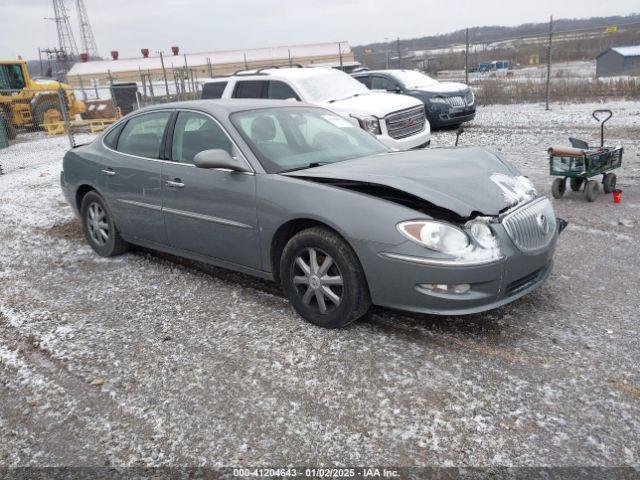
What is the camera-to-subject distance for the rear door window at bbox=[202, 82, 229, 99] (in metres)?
10.7

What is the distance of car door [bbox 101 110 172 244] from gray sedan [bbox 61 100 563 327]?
0.02 meters

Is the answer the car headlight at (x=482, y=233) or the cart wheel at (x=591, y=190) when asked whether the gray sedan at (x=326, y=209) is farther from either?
the cart wheel at (x=591, y=190)

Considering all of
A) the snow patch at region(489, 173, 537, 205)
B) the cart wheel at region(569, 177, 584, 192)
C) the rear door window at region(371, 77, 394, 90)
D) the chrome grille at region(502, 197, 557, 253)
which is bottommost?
the cart wheel at region(569, 177, 584, 192)

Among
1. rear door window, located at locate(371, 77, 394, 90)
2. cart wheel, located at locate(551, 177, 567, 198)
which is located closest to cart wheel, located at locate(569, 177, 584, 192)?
cart wheel, located at locate(551, 177, 567, 198)

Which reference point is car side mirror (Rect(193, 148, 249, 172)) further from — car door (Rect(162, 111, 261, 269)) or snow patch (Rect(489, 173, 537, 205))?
snow patch (Rect(489, 173, 537, 205))

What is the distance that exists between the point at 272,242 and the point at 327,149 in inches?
40.1

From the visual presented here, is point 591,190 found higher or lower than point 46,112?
lower

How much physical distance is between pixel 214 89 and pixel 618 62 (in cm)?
2709

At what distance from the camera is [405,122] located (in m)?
9.76

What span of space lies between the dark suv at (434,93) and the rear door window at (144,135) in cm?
944

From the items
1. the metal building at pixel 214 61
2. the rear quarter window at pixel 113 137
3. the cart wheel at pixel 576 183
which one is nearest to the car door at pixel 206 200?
the rear quarter window at pixel 113 137

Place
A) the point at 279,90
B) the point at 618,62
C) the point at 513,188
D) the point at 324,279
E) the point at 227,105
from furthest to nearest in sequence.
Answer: the point at 618,62, the point at 279,90, the point at 227,105, the point at 513,188, the point at 324,279

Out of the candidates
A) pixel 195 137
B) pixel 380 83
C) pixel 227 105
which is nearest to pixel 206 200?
pixel 195 137

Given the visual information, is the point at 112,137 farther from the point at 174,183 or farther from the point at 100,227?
the point at 174,183
